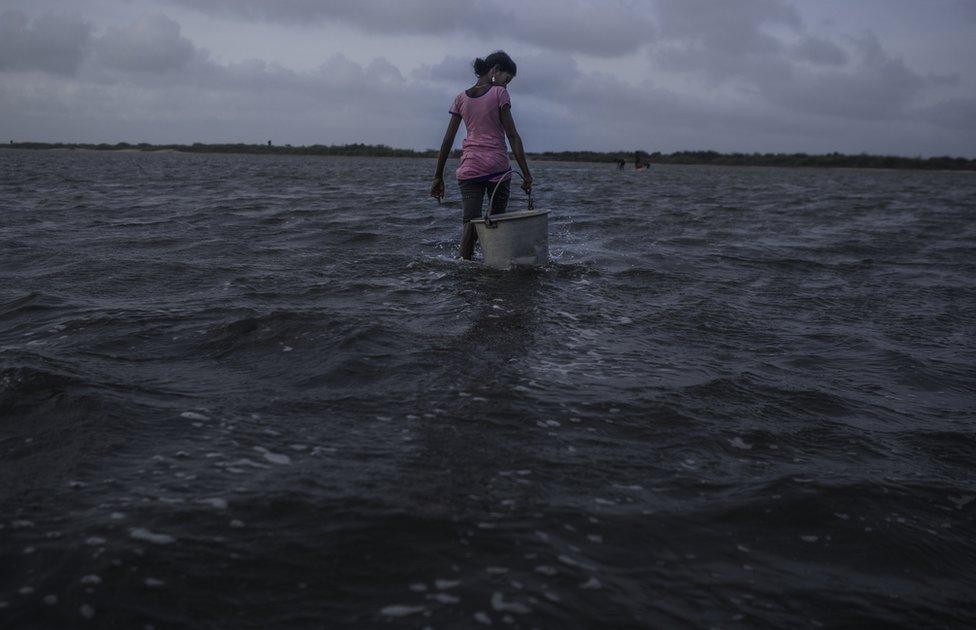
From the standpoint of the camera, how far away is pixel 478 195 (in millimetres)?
7805

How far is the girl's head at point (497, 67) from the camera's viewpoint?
7.12 meters

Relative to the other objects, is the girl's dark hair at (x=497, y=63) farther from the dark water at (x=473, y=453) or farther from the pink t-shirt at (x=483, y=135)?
the dark water at (x=473, y=453)

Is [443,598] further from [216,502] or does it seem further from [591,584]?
[216,502]

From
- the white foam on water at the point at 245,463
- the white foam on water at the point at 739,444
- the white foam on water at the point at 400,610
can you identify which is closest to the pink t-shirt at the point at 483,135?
the white foam on water at the point at 739,444

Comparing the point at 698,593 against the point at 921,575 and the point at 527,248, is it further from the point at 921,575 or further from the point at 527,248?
the point at 527,248

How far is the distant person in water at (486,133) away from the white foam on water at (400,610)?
5729 millimetres

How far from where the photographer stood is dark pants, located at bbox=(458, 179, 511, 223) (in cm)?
774

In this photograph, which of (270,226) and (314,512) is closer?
(314,512)

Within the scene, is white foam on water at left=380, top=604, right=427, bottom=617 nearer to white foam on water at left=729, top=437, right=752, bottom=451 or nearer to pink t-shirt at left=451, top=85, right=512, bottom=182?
white foam on water at left=729, top=437, right=752, bottom=451

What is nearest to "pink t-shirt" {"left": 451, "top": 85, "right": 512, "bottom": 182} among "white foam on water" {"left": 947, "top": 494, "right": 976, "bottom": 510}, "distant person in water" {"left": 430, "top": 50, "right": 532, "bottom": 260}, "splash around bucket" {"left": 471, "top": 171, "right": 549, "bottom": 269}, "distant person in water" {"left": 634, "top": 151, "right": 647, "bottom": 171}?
"distant person in water" {"left": 430, "top": 50, "right": 532, "bottom": 260}

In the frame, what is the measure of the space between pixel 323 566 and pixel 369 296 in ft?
14.5

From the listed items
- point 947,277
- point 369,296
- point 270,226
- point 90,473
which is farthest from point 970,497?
point 270,226

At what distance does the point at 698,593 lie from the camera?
7.38 feet

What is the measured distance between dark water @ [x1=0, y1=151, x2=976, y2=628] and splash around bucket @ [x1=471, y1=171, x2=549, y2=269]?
43 centimetres
